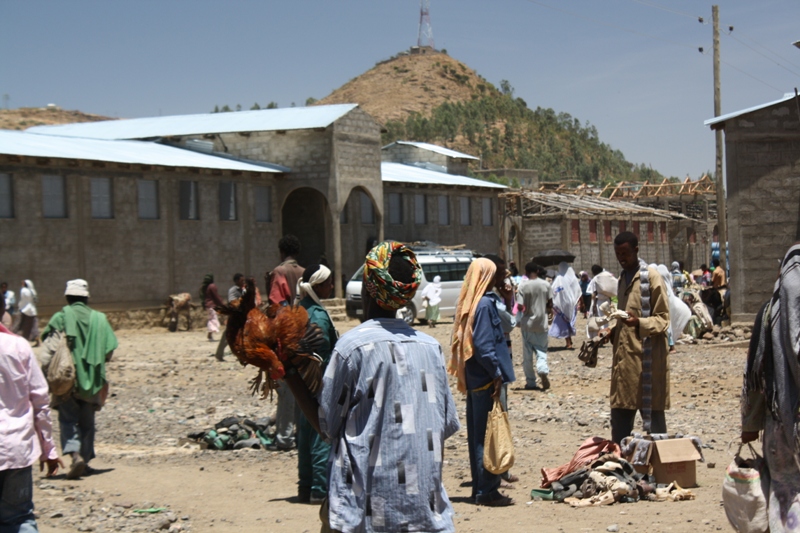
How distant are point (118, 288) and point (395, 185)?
1162cm

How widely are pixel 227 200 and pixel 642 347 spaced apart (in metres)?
22.1

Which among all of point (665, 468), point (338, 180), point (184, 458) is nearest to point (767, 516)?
A: point (665, 468)

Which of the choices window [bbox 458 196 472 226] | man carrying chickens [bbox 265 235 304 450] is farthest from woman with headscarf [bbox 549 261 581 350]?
window [bbox 458 196 472 226]

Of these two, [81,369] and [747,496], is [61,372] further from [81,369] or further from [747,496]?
[747,496]

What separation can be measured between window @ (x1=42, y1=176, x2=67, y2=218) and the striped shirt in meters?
21.2

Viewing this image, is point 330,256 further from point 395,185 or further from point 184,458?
point 184,458

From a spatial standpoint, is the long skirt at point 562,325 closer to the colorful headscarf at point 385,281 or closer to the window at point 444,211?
the colorful headscarf at point 385,281

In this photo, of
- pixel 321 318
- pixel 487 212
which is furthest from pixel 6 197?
pixel 487 212

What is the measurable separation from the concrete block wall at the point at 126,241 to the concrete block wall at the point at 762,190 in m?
14.5

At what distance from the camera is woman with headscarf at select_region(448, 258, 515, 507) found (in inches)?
277

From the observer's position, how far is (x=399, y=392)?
144 inches

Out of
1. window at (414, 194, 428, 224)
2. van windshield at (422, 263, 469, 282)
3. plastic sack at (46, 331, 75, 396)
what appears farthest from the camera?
window at (414, 194, 428, 224)

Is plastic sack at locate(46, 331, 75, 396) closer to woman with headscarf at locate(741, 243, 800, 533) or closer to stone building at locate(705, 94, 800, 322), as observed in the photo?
woman with headscarf at locate(741, 243, 800, 533)

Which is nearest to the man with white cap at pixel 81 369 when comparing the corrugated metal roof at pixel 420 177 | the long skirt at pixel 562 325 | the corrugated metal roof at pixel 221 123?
the long skirt at pixel 562 325
